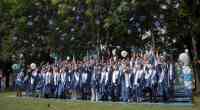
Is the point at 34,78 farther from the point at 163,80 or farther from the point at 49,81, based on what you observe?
the point at 163,80

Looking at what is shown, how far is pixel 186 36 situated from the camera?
86.3ft

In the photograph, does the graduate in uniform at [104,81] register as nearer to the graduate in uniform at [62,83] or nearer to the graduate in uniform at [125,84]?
the graduate in uniform at [125,84]

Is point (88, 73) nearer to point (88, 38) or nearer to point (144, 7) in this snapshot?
point (144, 7)

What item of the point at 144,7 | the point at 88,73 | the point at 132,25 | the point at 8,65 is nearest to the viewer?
the point at 88,73

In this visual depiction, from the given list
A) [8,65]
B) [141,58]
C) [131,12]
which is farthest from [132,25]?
[8,65]

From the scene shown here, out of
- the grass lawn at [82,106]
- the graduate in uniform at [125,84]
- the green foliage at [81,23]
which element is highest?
the green foliage at [81,23]

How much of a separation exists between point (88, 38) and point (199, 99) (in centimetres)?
1142

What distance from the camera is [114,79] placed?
70.3 ft

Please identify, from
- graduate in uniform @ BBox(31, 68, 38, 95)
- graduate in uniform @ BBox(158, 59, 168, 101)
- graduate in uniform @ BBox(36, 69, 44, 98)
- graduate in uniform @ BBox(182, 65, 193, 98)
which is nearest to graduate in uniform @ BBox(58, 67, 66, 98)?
graduate in uniform @ BBox(36, 69, 44, 98)

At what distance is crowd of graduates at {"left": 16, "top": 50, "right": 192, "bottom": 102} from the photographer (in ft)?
65.1

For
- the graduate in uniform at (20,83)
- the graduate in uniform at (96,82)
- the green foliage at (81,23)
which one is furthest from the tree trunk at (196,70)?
the graduate in uniform at (20,83)

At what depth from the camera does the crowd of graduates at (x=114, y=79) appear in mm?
19844

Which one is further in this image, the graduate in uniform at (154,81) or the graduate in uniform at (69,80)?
the graduate in uniform at (69,80)

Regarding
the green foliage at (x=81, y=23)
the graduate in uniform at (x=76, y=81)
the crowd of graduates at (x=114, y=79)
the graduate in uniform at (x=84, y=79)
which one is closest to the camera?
the crowd of graduates at (x=114, y=79)
